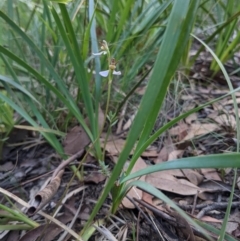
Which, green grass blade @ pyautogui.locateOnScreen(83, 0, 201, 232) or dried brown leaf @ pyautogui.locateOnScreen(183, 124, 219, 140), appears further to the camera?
dried brown leaf @ pyautogui.locateOnScreen(183, 124, 219, 140)

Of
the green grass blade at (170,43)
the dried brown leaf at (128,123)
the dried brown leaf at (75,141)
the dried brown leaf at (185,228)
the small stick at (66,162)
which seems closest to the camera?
the green grass blade at (170,43)

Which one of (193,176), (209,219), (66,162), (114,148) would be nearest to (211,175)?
(193,176)

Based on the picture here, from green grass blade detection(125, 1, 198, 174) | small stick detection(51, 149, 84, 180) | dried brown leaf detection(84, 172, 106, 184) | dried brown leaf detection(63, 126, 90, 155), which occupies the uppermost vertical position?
green grass blade detection(125, 1, 198, 174)

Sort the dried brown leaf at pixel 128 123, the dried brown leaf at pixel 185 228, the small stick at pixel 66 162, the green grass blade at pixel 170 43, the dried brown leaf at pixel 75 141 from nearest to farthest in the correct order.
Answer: the green grass blade at pixel 170 43, the dried brown leaf at pixel 185 228, the small stick at pixel 66 162, the dried brown leaf at pixel 75 141, the dried brown leaf at pixel 128 123

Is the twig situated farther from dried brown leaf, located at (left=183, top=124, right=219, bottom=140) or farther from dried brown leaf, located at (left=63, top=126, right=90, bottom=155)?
dried brown leaf, located at (left=63, top=126, right=90, bottom=155)

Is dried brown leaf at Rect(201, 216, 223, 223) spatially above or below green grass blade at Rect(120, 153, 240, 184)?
below

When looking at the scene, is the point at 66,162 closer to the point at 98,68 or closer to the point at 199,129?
the point at 98,68

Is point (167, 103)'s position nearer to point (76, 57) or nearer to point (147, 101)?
point (76, 57)

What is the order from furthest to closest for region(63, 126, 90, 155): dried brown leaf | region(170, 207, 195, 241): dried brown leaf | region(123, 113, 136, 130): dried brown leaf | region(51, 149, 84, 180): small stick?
region(123, 113, 136, 130): dried brown leaf
region(63, 126, 90, 155): dried brown leaf
region(51, 149, 84, 180): small stick
region(170, 207, 195, 241): dried brown leaf

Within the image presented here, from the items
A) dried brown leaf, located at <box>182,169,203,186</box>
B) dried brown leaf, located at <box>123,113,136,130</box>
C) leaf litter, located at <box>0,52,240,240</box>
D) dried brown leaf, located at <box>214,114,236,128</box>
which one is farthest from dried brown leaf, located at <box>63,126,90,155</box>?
dried brown leaf, located at <box>214,114,236,128</box>

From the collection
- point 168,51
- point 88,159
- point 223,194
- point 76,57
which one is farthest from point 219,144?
point 168,51

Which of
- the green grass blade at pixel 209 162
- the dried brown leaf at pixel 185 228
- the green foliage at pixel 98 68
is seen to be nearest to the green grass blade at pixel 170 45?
the green foliage at pixel 98 68

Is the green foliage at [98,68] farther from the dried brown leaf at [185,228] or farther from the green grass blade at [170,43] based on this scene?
the dried brown leaf at [185,228]
